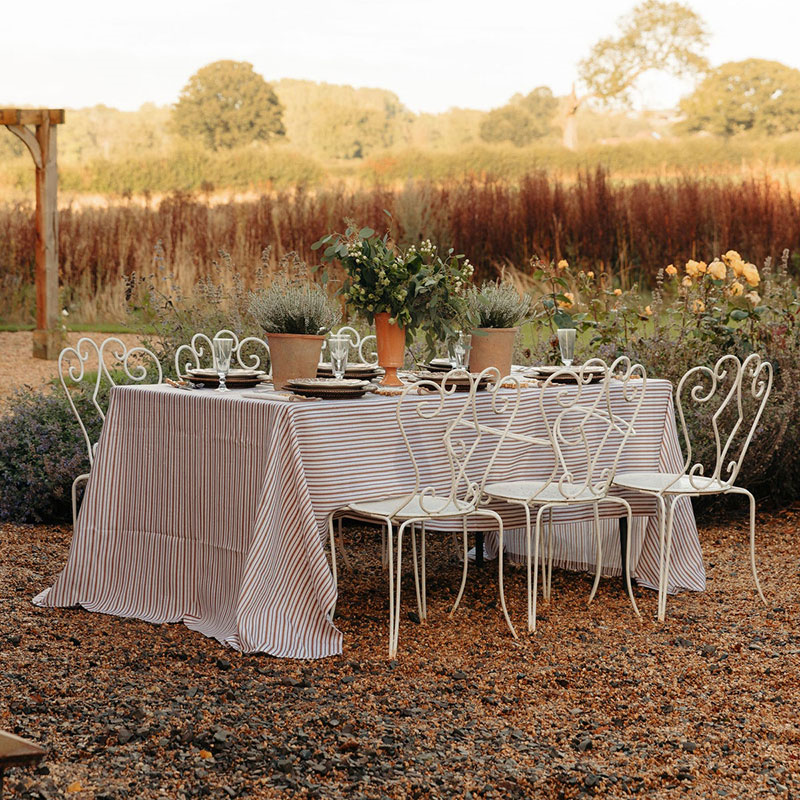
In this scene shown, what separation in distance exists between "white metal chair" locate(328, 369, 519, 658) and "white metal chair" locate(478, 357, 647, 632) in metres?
0.13

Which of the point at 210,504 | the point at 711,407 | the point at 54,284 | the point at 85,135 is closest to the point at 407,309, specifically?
the point at 210,504

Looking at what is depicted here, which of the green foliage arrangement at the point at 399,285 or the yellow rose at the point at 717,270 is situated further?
the yellow rose at the point at 717,270

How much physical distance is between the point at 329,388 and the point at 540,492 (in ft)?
2.40

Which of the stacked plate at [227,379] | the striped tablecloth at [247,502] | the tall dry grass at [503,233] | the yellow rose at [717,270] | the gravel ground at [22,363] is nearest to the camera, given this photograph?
the striped tablecloth at [247,502]

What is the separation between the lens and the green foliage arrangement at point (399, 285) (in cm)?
370

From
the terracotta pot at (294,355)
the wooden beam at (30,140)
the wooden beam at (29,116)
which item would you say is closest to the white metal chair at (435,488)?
the terracotta pot at (294,355)

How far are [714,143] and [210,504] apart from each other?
2807 centimetres

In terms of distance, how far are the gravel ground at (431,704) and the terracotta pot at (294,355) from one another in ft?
2.62

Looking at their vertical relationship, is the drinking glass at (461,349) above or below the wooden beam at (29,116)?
below

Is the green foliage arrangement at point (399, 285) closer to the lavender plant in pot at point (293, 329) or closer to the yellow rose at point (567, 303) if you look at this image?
the lavender plant in pot at point (293, 329)

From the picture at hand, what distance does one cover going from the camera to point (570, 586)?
4.31 meters

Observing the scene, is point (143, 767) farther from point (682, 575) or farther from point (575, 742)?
point (682, 575)

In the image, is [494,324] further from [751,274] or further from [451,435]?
[751,274]

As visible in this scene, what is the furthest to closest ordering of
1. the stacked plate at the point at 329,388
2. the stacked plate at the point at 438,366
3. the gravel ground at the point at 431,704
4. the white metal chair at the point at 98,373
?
the white metal chair at the point at 98,373
the stacked plate at the point at 438,366
the stacked plate at the point at 329,388
the gravel ground at the point at 431,704
